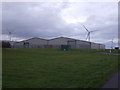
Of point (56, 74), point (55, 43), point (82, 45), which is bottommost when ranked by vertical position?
point (56, 74)

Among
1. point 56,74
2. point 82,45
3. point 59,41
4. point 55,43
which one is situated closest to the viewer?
point 56,74

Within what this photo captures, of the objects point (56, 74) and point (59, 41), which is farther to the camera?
point (59, 41)

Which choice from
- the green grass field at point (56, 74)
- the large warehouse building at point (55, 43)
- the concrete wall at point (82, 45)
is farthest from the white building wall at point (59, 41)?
the green grass field at point (56, 74)

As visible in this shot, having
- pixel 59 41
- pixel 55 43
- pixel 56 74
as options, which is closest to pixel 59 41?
pixel 59 41

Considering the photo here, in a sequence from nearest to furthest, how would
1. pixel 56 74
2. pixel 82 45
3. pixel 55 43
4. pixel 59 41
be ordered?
1. pixel 56 74
2. pixel 82 45
3. pixel 59 41
4. pixel 55 43

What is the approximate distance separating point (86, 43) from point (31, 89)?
321 feet

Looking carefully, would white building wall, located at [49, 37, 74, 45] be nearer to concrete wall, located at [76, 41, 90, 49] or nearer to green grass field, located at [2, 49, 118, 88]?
concrete wall, located at [76, 41, 90, 49]

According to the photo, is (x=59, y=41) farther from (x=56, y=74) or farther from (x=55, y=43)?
(x=56, y=74)

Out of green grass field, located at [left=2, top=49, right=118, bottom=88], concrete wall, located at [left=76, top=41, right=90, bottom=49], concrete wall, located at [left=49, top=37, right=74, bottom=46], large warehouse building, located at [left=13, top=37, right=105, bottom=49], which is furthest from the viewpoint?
concrete wall, located at [left=49, top=37, right=74, bottom=46]

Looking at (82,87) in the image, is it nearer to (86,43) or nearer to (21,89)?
(21,89)

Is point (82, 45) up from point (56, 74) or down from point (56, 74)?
up

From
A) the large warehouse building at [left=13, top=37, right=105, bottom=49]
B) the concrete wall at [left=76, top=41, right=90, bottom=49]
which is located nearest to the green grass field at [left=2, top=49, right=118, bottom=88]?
the large warehouse building at [left=13, top=37, right=105, bottom=49]

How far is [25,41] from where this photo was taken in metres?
110

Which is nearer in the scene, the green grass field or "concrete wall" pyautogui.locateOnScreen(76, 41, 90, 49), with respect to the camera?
the green grass field
